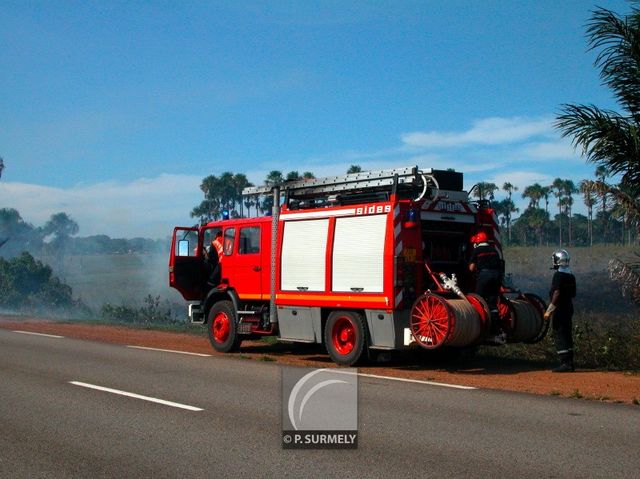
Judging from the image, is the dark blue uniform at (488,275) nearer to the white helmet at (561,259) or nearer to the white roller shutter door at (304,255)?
the white helmet at (561,259)

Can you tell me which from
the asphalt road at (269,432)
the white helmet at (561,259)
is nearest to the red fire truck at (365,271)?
the white helmet at (561,259)

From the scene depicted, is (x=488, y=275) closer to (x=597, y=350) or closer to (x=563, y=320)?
(x=563, y=320)

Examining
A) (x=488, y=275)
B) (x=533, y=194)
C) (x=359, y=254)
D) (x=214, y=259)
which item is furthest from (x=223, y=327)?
(x=533, y=194)


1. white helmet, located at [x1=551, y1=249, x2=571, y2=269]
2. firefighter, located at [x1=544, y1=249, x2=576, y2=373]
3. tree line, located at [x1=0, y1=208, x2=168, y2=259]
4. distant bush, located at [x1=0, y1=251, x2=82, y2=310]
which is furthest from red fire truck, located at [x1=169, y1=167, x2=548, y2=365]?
tree line, located at [x1=0, y1=208, x2=168, y2=259]

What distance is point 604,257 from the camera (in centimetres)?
5472

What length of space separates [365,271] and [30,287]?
148ft

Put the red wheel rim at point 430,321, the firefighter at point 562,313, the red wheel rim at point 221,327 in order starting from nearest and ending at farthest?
the red wheel rim at point 430,321, the firefighter at point 562,313, the red wheel rim at point 221,327

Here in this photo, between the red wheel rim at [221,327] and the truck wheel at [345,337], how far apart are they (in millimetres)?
2767

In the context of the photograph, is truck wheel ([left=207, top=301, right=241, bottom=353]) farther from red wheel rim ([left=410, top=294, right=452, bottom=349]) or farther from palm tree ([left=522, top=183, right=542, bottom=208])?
palm tree ([left=522, top=183, right=542, bottom=208])

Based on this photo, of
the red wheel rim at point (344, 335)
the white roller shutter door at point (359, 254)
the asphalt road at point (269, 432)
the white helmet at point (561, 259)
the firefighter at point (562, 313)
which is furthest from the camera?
the red wheel rim at point (344, 335)

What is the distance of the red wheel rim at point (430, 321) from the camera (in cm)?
1188

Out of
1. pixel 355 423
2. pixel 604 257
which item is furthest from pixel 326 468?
pixel 604 257

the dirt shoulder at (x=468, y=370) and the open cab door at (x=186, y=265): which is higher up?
the open cab door at (x=186, y=265)

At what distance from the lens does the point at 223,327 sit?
15.9 metres
